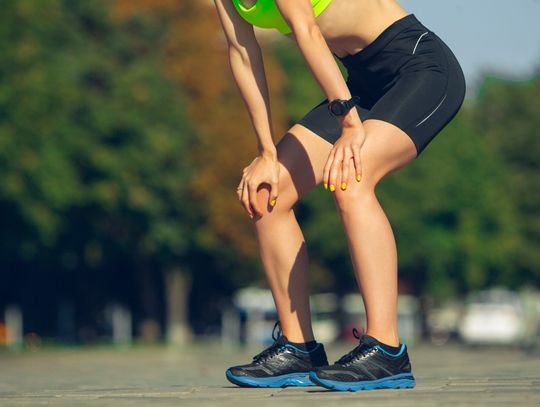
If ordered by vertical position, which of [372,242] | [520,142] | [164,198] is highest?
[520,142]

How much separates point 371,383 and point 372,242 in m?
0.59

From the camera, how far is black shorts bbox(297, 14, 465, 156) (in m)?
6.34

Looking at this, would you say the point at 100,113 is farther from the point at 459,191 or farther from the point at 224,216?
the point at 459,191

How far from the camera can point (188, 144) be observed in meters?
47.6

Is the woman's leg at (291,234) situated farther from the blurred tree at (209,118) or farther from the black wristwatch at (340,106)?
the blurred tree at (209,118)

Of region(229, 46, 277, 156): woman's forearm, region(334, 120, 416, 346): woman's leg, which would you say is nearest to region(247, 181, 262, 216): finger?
region(229, 46, 277, 156): woman's forearm

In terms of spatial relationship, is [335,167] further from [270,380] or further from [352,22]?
[270,380]

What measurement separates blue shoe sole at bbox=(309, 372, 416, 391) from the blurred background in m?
25.0

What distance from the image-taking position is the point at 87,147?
4162 centimetres

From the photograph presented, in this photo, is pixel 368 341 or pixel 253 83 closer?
pixel 368 341

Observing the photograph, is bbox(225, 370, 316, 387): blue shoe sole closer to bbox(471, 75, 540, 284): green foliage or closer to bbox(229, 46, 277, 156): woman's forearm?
bbox(229, 46, 277, 156): woman's forearm

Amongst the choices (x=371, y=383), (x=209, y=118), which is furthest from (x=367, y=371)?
(x=209, y=118)

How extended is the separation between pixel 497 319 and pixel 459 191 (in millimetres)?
13852

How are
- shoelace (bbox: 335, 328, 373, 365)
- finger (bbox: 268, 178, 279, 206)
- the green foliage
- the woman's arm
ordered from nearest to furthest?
1. shoelace (bbox: 335, 328, 373, 365)
2. finger (bbox: 268, 178, 279, 206)
3. the woman's arm
4. the green foliage
